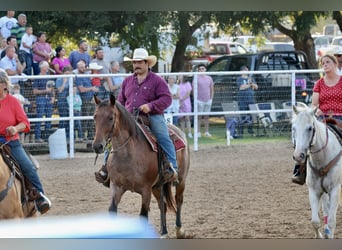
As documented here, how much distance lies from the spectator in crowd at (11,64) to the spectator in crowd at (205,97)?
244cm

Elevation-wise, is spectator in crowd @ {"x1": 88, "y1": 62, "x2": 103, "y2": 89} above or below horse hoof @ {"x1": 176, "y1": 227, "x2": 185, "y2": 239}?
above

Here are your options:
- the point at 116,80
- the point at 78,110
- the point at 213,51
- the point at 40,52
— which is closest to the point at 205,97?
the point at 116,80

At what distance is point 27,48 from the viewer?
10.1 m

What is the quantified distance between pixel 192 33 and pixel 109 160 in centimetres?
782

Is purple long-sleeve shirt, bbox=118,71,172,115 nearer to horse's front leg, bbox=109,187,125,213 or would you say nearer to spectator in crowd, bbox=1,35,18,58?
horse's front leg, bbox=109,187,125,213

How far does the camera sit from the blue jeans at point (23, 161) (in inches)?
210

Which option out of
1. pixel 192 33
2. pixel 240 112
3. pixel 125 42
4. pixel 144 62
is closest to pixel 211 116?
pixel 240 112

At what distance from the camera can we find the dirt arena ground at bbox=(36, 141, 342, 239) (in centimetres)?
729

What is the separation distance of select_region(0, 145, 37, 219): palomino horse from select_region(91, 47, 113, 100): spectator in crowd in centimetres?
530

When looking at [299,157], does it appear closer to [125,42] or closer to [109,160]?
[109,160]

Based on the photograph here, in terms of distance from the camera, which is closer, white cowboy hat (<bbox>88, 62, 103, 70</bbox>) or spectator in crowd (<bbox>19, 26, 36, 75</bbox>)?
spectator in crowd (<bbox>19, 26, 36, 75</bbox>)

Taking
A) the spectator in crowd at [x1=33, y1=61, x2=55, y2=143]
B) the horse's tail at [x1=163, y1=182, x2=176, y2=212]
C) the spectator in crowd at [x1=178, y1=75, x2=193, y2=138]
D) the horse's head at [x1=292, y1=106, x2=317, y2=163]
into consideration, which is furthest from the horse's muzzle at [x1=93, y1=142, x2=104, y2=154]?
the spectator in crowd at [x1=178, y1=75, x2=193, y2=138]

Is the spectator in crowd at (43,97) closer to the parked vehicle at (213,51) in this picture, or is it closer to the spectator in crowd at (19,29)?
the spectator in crowd at (19,29)

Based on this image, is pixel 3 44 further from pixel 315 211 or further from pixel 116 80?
pixel 315 211
